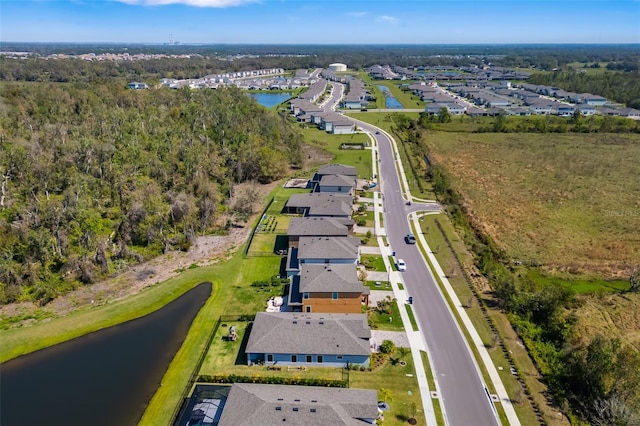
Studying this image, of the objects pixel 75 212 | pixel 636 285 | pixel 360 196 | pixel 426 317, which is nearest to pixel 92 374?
pixel 75 212

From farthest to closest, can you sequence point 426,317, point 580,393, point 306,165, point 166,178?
1. point 306,165
2. point 166,178
3. point 426,317
4. point 580,393

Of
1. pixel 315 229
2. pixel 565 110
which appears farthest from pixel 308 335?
pixel 565 110

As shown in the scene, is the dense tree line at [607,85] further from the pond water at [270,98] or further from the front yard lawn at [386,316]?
the front yard lawn at [386,316]

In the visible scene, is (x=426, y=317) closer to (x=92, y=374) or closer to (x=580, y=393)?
(x=580, y=393)

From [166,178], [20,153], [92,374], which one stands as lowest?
[92,374]

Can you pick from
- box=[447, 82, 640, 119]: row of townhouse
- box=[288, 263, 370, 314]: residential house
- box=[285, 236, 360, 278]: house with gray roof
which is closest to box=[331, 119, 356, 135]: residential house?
box=[447, 82, 640, 119]: row of townhouse

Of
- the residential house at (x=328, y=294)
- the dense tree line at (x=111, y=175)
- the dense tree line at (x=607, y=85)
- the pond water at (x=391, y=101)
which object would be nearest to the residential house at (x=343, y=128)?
the dense tree line at (x=111, y=175)

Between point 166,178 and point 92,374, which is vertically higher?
point 166,178

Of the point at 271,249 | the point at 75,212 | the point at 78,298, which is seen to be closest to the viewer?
the point at 78,298
